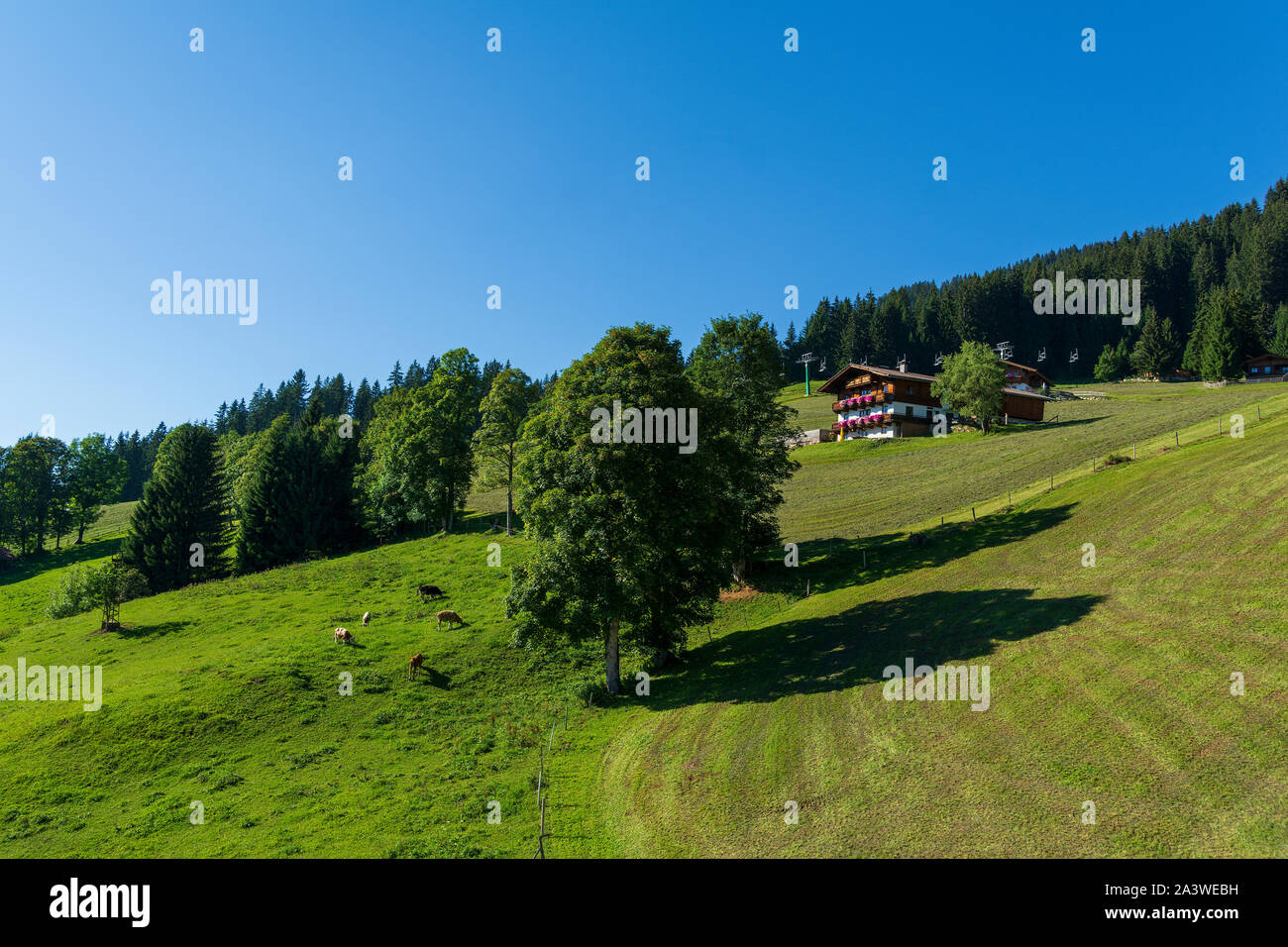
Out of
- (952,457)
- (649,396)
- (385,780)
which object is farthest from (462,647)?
(952,457)

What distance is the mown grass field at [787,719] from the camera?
57.4 feet

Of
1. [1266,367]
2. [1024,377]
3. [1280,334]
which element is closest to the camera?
[1024,377]

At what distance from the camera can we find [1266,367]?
5325 inches

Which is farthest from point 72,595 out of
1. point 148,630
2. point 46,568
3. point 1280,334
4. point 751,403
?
point 1280,334

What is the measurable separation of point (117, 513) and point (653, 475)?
155 meters

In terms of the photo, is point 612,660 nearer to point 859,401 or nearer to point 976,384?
point 976,384

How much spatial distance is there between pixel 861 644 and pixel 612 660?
41.1ft

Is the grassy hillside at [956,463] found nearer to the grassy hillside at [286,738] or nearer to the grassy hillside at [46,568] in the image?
the grassy hillside at [286,738]

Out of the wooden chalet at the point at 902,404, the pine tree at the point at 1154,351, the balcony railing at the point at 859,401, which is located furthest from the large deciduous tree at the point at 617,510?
the pine tree at the point at 1154,351

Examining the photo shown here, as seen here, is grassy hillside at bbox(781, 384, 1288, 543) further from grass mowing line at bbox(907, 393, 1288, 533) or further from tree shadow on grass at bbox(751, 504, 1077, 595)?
tree shadow on grass at bbox(751, 504, 1077, 595)

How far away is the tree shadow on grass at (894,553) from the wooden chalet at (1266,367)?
442 feet

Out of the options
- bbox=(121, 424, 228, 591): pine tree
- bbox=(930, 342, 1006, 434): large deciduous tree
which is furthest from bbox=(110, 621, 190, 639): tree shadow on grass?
bbox=(930, 342, 1006, 434): large deciduous tree

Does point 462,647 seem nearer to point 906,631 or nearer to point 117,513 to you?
point 906,631
